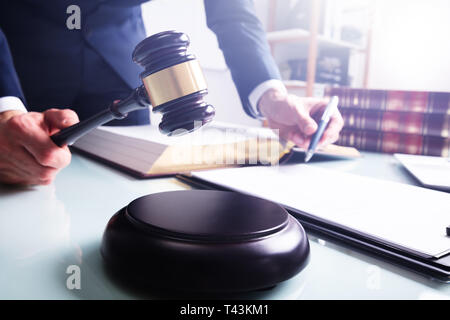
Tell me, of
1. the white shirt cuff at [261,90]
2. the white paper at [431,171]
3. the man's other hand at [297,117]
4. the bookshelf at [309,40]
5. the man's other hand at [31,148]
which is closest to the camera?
the man's other hand at [31,148]

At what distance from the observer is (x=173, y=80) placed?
1.13 ft

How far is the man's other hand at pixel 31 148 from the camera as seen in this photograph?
49 centimetres

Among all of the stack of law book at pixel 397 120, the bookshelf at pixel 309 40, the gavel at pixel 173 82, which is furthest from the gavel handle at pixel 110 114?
the bookshelf at pixel 309 40

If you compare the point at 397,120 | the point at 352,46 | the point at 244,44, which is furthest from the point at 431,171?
the point at 352,46

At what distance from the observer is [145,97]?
38 centimetres

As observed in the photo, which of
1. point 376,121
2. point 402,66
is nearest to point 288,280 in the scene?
point 376,121

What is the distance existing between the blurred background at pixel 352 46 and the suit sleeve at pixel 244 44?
1.01 m

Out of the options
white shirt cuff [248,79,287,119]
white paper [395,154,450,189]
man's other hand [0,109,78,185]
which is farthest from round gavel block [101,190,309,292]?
white shirt cuff [248,79,287,119]

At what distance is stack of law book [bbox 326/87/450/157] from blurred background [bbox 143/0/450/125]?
3.74 ft

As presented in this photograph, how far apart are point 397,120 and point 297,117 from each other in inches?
15.7

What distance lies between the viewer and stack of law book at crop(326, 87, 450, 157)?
0.92 meters

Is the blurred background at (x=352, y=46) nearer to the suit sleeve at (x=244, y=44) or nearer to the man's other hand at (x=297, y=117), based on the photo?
the suit sleeve at (x=244, y=44)
